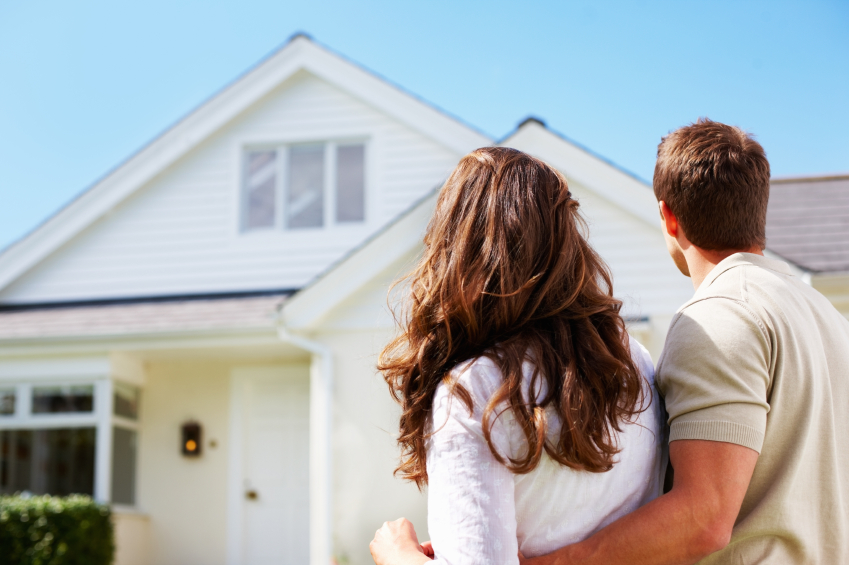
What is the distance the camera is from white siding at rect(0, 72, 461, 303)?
8969mm

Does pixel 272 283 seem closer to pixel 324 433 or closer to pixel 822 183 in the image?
pixel 324 433

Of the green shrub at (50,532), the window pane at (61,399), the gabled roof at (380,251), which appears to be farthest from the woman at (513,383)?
the window pane at (61,399)

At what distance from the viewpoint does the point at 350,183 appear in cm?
934

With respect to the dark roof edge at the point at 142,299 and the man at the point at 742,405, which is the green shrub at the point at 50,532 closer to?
the dark roof edge at the point at 142,299

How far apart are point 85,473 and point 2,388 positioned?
1.32m

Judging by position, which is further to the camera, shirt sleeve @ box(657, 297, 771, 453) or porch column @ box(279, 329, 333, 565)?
porch column @ box(279, 329, 333, 565)

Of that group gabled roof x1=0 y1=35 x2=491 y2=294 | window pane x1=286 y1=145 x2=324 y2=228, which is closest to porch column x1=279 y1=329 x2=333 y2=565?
window pane x1=286 y1=145 x2=324 y2=228

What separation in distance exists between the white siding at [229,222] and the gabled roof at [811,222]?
3.85 m

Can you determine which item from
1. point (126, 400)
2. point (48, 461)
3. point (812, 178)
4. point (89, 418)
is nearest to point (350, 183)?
point (126, 400)

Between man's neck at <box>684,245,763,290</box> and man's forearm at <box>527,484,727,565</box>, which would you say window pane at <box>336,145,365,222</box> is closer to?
man's neck at <box>684,245,763,290</box>

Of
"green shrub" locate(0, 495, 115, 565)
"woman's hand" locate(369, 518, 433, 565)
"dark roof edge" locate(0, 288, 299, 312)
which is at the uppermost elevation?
"dark roof edge" locate(0, 288, 299, 312)

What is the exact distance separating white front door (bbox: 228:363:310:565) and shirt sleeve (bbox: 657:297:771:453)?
24.3ft

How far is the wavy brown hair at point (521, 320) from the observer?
4.02ft

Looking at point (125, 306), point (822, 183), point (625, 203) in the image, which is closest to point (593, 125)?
point (625, 203)
